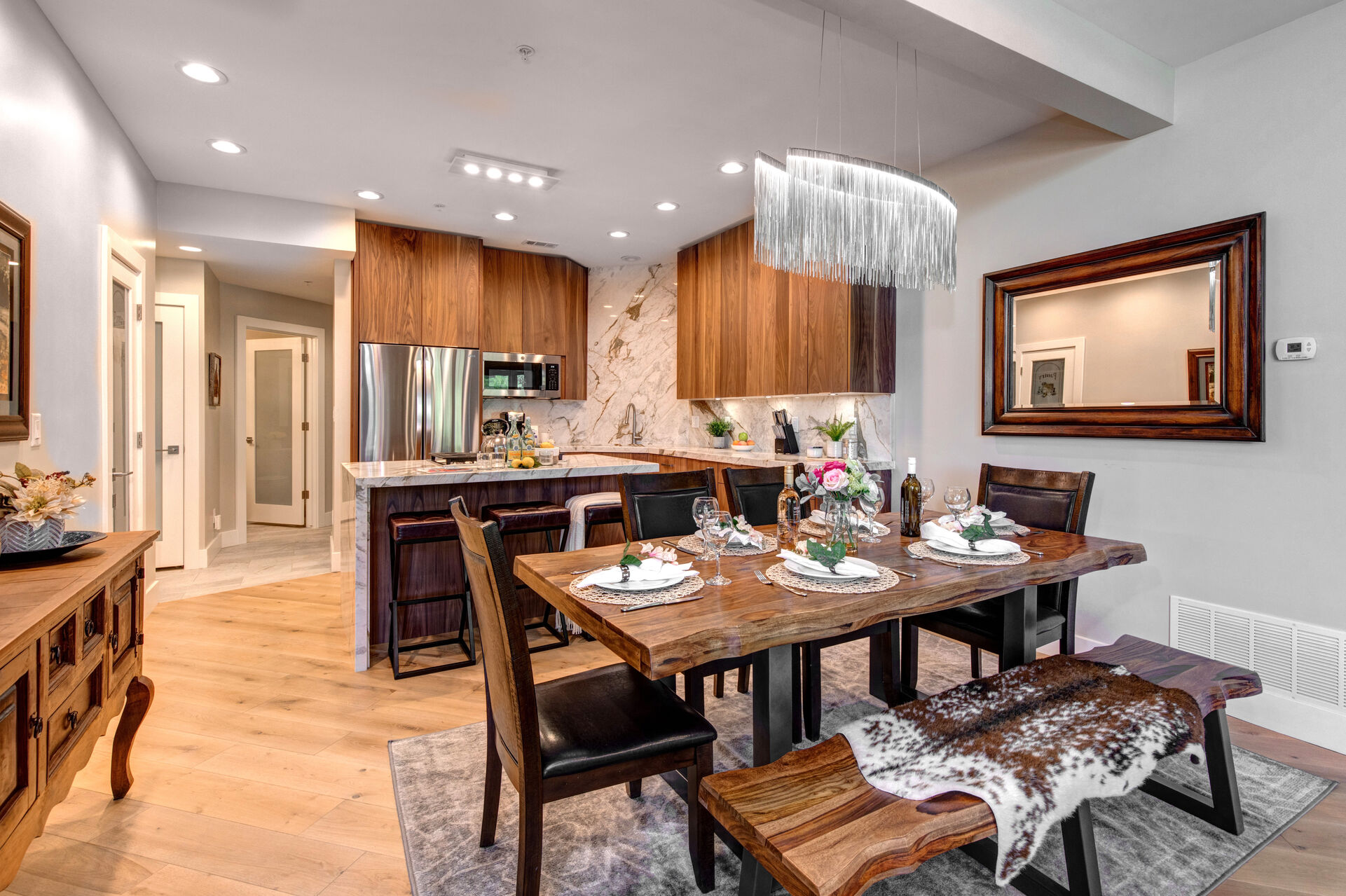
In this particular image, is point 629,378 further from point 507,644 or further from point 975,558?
point 507,644

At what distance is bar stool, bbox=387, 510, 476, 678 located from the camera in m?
2.96

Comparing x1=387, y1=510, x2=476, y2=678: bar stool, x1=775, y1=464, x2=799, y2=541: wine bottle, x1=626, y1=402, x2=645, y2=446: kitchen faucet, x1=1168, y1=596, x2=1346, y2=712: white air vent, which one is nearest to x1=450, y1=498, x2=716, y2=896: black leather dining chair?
x1=775, y1=464, x2=799, y2=541: wine bottle

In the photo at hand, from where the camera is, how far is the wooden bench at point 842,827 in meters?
1.07

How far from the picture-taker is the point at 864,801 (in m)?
1.24

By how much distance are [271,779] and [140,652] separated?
568mm

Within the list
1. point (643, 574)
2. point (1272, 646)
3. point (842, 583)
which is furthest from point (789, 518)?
point (1272, 646)

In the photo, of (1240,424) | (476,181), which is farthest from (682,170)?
(1240,424)

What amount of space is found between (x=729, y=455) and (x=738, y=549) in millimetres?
2942

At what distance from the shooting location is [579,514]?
3.33 metres

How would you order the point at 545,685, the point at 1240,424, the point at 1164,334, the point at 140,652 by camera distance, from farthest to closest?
1. the point at 1164,334
2. the point at 1240,424
3. the point at 140,652
4. the point at 545,685

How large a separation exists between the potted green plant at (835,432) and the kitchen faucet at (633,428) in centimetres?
216

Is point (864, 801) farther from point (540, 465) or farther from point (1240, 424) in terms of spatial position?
point (540, 465)

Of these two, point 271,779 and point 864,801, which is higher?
point 864,801

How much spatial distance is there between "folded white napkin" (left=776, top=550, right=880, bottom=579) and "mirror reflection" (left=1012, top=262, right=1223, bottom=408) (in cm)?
193
